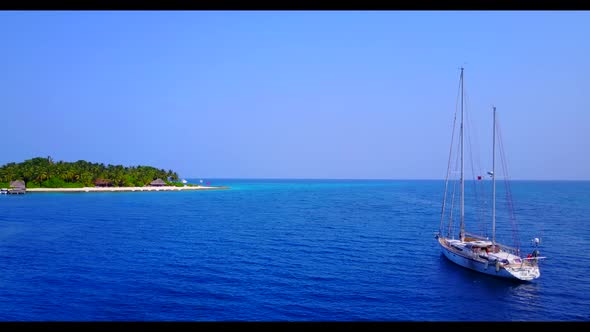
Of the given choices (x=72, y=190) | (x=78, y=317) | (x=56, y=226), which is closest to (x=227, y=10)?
(x=78, y=317)

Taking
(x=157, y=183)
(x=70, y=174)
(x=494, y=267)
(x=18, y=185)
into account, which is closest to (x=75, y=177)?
(x=70, y=174)

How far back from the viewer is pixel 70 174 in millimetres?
119688

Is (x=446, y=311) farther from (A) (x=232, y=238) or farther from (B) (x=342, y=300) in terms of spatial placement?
(A) (x=232, y=238)

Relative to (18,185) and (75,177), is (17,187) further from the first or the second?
(75,177)

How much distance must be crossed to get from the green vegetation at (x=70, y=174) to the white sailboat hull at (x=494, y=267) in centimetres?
11461

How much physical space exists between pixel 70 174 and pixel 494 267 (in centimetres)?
11962

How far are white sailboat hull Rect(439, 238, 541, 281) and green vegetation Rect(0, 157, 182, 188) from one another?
11461 cm

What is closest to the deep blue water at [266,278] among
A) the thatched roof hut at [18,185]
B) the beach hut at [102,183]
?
the thatched roof hut at [18,185]

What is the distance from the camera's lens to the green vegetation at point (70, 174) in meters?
115

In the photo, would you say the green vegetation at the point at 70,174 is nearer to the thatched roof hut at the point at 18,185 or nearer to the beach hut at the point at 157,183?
the beach hut at the point at 157,183

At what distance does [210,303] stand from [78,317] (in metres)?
5.37

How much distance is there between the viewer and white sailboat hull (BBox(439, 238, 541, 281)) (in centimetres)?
2445

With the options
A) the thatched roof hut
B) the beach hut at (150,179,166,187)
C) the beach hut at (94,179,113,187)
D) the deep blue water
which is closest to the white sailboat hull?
the deep blue water

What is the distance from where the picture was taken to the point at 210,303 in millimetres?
19656
